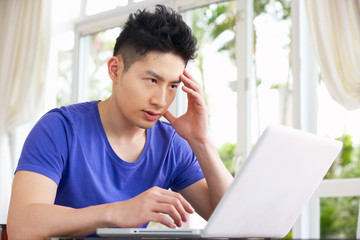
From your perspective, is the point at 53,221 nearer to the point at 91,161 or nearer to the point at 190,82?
the point at 91,161

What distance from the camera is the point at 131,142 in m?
1.63

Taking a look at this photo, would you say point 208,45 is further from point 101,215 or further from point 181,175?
point 101,215

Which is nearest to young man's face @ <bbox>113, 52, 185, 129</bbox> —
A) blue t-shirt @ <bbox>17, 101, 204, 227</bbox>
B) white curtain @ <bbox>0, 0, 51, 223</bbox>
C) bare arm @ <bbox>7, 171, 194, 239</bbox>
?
blue t-shirt @ <bbox>17, 101, 204, 227</bbox>

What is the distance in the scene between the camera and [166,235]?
1.00 m

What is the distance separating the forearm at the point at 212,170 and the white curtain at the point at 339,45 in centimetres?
165

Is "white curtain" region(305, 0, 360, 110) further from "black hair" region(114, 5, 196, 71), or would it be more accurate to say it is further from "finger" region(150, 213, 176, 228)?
"finger" region(150, 213, 176, 228)

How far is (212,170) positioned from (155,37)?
17.8 inches

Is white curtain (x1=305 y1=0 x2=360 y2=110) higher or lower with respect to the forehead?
higher

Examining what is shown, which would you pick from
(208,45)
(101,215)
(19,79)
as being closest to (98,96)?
(19,79)

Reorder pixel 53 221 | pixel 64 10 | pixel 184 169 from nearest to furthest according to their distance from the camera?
pixel 53 221
pixel 184 169
pixel 64 10

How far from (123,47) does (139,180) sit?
0.44 meters

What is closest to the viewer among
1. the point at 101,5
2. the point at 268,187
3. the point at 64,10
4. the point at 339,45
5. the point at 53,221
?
the point at 268,187

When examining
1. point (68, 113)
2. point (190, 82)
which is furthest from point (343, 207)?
point (68, 113)

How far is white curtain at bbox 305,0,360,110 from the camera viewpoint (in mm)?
2926
